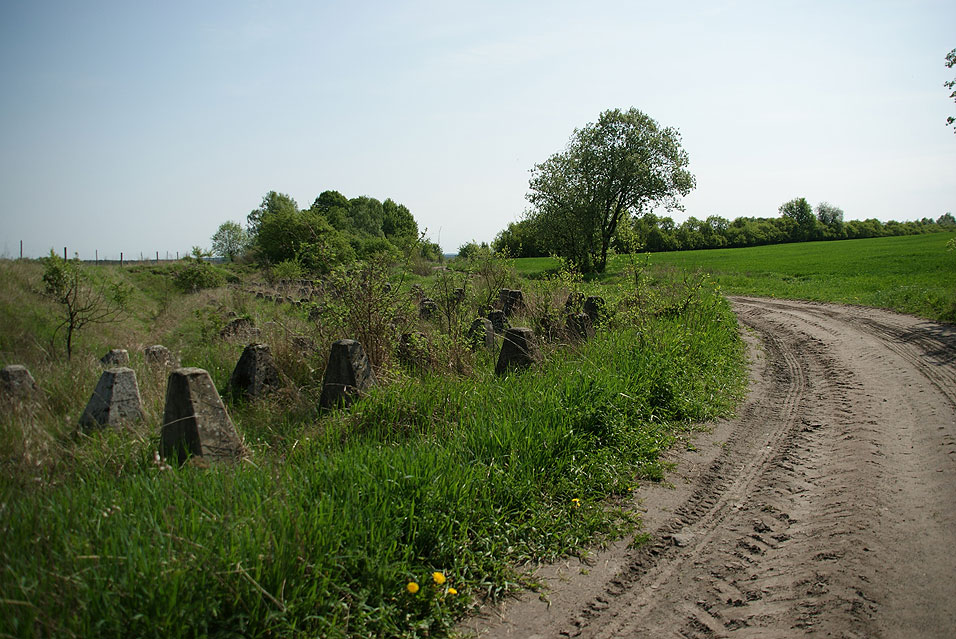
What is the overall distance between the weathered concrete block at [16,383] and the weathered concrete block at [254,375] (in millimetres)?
1803

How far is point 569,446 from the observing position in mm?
4453

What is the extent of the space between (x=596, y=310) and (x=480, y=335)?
266 cm

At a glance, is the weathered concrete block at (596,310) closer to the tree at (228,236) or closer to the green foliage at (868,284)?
the green foliage at (868,284)

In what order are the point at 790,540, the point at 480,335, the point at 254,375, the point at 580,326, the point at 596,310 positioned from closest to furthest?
1. the point at 790,540
2. the point at 254,375
3. the point at 480,335
4. the point at 580,326
5. the point at 596,310

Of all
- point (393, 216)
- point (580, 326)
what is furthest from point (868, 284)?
point (393, 216)

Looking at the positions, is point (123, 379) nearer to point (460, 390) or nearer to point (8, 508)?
point (8, 508)

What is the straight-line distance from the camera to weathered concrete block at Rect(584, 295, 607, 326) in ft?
28.9

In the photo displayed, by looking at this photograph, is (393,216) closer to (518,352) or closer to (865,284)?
(865,284)

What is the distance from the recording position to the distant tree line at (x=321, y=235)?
735cm

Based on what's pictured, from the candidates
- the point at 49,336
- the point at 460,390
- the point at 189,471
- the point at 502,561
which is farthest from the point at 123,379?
the point at 49,336

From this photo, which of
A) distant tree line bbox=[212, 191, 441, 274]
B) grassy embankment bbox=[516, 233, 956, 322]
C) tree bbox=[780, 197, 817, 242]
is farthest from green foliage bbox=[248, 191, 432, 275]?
tree bbox=[780, 197, 817, 242]

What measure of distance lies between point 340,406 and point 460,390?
3.95 ft

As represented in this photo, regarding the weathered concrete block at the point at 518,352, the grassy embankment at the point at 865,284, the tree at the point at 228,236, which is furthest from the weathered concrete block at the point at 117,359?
the tree at the point at 228,236

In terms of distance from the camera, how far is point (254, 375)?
571cm
